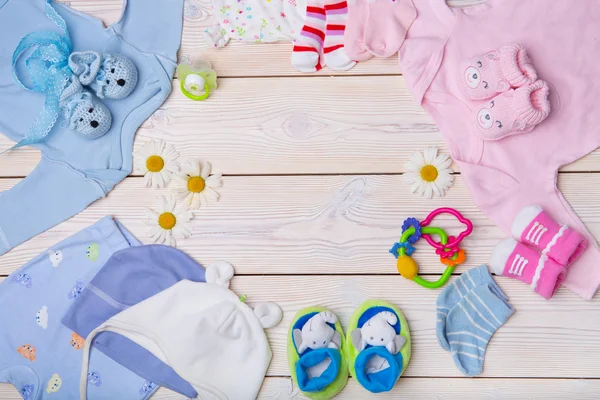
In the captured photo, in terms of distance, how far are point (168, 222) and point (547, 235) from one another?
2.45 ft

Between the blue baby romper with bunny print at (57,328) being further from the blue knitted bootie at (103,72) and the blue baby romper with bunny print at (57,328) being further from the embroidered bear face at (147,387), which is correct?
the blue knitted bootie at (103,72)

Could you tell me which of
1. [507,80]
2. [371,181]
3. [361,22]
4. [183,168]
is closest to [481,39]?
[507,80]

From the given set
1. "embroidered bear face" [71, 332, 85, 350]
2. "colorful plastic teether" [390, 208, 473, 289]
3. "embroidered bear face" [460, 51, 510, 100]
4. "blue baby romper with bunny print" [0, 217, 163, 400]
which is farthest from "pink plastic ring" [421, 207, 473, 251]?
"embroidered bear face" [71, 332, 85, 350]

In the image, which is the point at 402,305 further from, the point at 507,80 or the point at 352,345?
the point at 507,80

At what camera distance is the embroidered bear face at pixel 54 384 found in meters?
1.11

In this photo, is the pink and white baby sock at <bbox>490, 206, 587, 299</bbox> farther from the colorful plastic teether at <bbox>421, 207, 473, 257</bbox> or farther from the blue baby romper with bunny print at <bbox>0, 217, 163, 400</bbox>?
the blue baby romper with bunny print at <bbox>0, 217, 163, 400</bbox>

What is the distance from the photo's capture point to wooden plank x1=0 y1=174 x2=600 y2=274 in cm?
112

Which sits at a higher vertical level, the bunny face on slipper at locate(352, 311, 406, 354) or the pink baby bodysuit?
the pink baby bodysuit

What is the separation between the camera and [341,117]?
1.17m

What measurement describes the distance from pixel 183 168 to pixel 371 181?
392mm

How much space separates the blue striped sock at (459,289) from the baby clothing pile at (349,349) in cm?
7

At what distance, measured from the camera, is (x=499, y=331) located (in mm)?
1084

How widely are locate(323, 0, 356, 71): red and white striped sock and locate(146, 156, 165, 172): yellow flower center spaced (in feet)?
1.34

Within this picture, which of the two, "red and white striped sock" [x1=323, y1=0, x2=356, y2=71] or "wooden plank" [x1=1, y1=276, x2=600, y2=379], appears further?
"red and white striped sock" [x1=323, y1=0, x2=356, y2=71]
